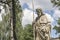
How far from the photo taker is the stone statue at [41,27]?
49.0 feet

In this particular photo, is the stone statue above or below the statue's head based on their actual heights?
below

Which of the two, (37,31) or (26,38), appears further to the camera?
(26,38)

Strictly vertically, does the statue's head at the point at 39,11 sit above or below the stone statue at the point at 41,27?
above

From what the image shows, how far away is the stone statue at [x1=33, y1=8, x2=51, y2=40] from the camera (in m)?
14.9

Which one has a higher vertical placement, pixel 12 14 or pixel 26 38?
pixel 12 14

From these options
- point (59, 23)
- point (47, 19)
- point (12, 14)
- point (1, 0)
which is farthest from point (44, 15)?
point (59, 23)

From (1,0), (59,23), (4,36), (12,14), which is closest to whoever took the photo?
(12,14)

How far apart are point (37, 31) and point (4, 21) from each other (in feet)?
91.9

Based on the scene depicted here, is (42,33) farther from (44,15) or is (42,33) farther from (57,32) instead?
(57,32)

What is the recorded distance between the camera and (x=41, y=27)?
15.0m

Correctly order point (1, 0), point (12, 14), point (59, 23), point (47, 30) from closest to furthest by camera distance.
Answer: point (47, 30), point (12, 14), point (1, 0), point (59, 23)

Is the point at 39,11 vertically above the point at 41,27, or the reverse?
the point at 39,11

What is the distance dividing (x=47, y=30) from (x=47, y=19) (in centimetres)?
56

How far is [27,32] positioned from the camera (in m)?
47.8
